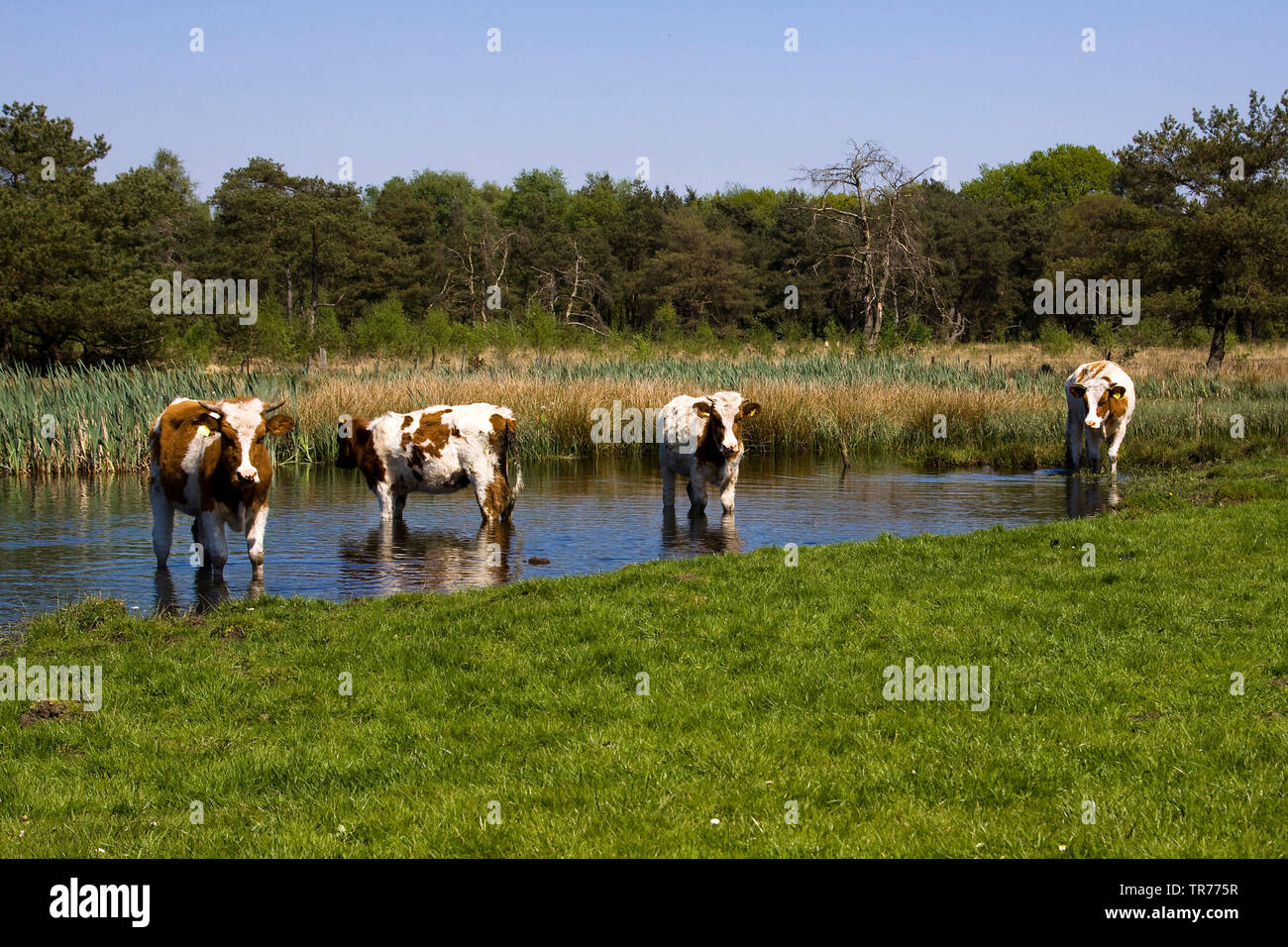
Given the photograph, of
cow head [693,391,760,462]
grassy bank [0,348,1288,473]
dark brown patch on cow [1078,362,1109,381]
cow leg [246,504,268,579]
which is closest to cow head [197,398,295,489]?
cow leg [246,504,268,579]

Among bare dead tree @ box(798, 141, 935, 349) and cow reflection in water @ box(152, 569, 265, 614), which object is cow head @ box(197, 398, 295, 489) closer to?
cow reflection in water @ box(152, 569, 265, 614)

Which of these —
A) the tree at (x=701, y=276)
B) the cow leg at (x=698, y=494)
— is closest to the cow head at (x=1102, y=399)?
the cow leg at (x=698, y=494)

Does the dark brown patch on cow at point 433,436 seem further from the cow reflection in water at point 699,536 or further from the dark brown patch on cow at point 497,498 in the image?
the cow reflection in water at point 699,536

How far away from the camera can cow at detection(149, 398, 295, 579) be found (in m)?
13.4

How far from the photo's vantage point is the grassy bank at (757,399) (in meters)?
25.2

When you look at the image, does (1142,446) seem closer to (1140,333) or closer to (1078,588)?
(1078,588)

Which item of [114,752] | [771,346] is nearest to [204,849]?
[114,752]

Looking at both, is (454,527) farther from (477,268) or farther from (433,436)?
(477,268)

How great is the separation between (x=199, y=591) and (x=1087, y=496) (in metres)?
14.4

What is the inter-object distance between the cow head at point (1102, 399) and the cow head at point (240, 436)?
15862 mm

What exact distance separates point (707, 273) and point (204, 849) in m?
69.1

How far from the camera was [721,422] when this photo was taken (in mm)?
17438

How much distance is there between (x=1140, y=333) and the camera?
5919cm

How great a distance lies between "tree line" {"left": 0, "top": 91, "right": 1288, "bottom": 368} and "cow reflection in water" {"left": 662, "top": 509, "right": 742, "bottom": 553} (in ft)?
85.3
